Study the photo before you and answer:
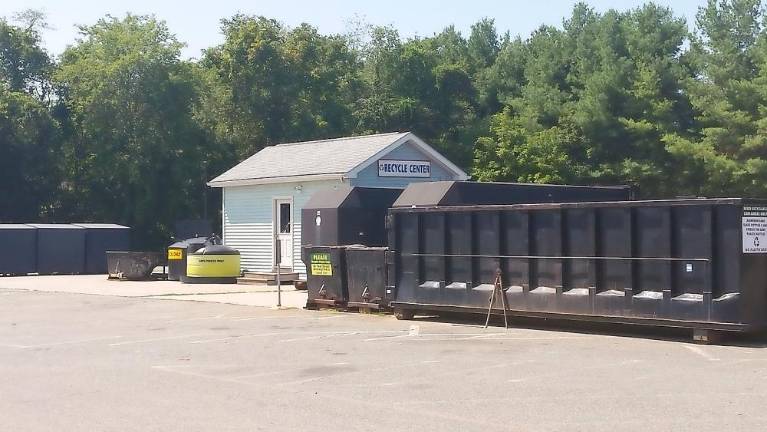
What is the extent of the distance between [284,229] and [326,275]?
11628 mm

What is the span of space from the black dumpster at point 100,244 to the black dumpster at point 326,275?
20502 millimetres

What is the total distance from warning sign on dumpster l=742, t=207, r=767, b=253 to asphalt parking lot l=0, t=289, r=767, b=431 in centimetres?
136

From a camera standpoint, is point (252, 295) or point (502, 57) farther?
point (502, 57)

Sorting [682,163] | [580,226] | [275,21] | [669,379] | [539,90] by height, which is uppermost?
[275,21]

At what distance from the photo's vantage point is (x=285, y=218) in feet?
105

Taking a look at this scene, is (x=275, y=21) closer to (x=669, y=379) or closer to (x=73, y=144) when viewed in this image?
(x=73, y=144)

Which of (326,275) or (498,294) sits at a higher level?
(326,275)

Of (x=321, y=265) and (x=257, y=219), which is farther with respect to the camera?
(x=257, y=219)

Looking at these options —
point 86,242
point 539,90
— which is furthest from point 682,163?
point 86,242

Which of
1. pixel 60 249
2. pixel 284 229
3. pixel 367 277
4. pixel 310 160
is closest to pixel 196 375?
pixel 367 277

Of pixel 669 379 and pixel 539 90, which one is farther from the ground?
pixel 539 90

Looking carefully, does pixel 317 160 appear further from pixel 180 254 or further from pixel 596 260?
pixel 596 260

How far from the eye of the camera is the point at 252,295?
25.6m

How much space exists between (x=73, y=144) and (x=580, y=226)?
143ft
